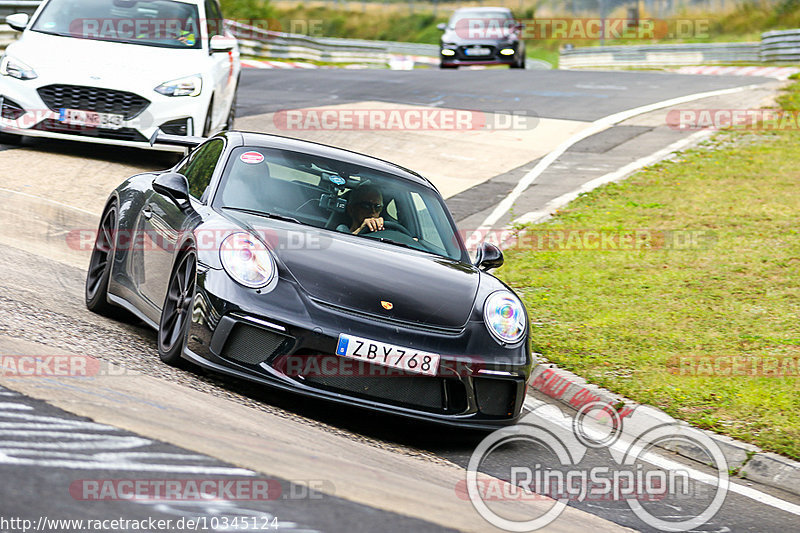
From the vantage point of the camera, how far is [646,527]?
4.88 m

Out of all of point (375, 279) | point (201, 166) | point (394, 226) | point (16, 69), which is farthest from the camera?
point (16, 69)

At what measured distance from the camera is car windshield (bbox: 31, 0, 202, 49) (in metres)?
12.7

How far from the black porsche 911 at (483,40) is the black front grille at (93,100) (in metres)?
20.6

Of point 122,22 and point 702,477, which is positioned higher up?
point 122,22

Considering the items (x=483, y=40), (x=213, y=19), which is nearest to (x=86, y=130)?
(x=213, y=19)

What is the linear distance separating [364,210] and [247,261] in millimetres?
Answer: 1239

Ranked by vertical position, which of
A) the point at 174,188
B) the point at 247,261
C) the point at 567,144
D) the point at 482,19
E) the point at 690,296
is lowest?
the point at 690,296

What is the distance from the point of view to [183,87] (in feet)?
40.1

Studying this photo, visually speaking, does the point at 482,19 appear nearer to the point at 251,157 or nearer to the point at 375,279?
the point at 251,157

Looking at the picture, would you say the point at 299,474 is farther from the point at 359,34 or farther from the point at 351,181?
the point at 359,34

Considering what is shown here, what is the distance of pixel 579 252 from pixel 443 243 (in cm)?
444

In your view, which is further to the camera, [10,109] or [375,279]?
[10,109]

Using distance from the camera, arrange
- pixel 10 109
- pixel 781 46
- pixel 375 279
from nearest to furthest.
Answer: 1. pixel 375 279
2. pixel 10 109
3. pixel 781 46

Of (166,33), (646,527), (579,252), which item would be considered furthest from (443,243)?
(166,33)
